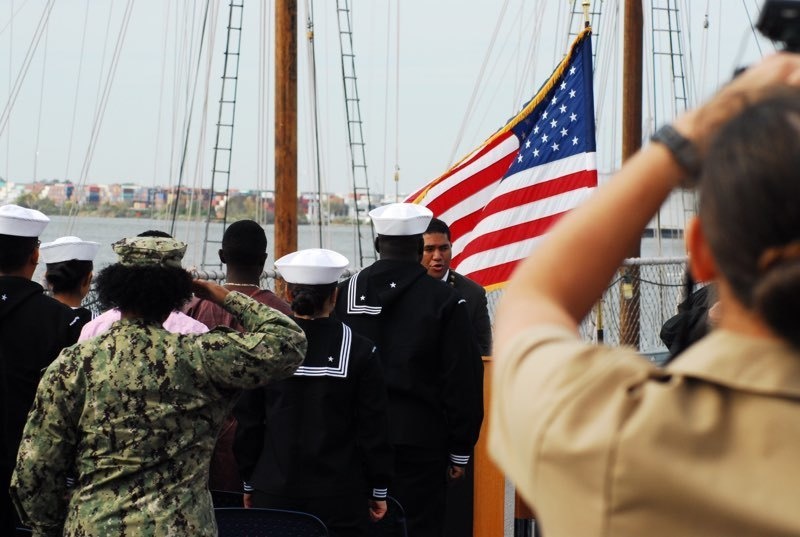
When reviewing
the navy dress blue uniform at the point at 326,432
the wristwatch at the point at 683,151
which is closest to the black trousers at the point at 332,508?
the navy dress blue uniform at the point at 326,432

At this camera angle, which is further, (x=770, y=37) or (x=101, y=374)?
(x=101, y=374)

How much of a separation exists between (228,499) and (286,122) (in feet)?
21.1

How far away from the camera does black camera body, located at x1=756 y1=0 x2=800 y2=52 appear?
4.21 ft

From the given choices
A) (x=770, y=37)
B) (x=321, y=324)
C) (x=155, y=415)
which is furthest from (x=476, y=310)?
(x=770, y=37)

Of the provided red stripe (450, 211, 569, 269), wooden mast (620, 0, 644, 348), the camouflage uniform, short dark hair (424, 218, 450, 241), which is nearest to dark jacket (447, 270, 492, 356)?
short dark hair (424, 218, 450, 241)

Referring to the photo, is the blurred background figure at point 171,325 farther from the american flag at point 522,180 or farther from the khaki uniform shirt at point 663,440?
the american flag at point 522,180

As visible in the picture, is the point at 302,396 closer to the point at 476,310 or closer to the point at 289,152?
the point at 476,310

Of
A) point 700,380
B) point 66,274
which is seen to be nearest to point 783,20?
point 700,380

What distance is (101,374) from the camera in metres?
3.38

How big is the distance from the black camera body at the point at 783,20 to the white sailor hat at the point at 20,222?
3974 millimetres

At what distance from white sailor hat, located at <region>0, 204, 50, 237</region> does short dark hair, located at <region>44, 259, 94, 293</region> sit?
362 millimetres

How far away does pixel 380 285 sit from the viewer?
5496mm

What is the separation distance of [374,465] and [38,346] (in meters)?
1.44

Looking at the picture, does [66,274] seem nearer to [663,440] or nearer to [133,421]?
[133,421]
